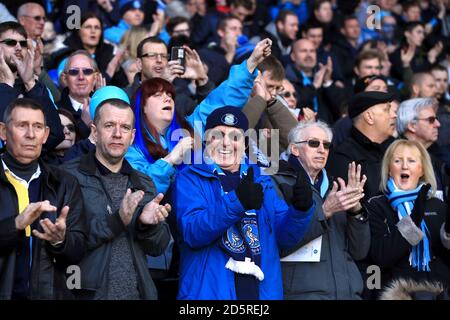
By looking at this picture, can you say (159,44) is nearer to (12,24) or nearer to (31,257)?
(12,24)

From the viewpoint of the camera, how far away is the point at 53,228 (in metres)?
6.55

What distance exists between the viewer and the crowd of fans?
688 centimetres

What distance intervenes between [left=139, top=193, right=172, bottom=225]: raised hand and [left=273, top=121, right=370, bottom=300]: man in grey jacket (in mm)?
1260

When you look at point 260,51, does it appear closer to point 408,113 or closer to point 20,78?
point 20,78

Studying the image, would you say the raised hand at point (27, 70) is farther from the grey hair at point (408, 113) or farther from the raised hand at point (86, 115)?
the grey hair at point (408, 113)

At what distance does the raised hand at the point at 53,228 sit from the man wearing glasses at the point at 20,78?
1.35 meters

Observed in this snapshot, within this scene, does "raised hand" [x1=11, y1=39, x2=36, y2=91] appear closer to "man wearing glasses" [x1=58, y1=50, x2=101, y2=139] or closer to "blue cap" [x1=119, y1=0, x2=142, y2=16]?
"man wearing glasses" [x1=58, y1=50, x2=101, y2=139]

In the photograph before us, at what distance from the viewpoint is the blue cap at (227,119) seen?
7.76 metres

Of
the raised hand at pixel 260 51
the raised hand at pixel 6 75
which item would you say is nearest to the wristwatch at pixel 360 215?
the raised hand at pixel 260 51

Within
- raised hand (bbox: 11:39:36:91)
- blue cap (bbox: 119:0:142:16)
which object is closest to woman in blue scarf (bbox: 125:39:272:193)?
raised hand (bbox: 11:39:36:91)

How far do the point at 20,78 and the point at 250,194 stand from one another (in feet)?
8.34

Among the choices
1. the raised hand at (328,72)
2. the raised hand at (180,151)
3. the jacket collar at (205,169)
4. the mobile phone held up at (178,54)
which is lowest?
the jacket collar at (205,169)

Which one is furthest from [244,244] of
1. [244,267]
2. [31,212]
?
[31,212]
